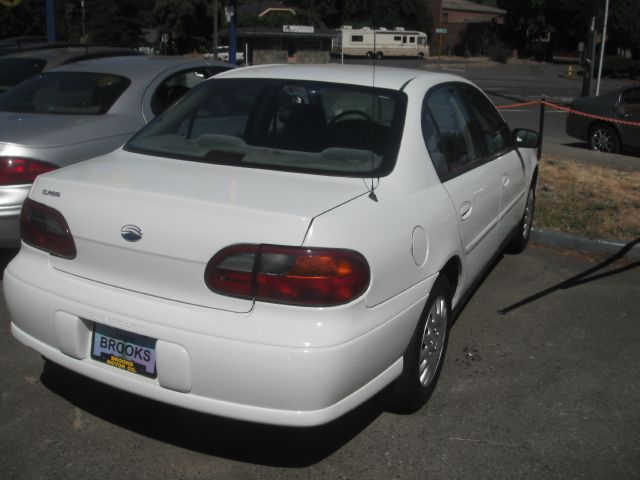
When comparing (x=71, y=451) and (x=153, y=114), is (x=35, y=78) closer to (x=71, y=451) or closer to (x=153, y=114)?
(x=153, y=114)

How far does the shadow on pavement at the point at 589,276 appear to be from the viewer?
18.0 feet

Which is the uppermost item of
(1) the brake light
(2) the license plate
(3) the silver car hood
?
(3) the silver car hood

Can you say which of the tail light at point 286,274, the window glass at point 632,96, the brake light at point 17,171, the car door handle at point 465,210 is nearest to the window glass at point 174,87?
the brake light at point 17,171

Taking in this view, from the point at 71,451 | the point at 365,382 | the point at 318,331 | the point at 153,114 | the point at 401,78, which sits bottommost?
the point at 71,451

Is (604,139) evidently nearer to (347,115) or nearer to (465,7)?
(347,115)

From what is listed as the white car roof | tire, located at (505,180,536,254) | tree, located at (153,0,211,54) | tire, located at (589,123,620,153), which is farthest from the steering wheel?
tree, located at (153,0,211,54)

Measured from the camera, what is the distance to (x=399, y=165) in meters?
3.51

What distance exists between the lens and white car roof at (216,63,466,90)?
4082mm

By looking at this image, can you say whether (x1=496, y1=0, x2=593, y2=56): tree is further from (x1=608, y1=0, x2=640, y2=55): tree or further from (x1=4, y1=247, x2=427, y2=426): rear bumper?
(x1=4, y1=247, x2=427, y2=426): rear bumper

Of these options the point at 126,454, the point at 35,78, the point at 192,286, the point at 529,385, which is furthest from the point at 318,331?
the point at 35,78

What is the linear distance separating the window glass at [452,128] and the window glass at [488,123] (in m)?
0.23

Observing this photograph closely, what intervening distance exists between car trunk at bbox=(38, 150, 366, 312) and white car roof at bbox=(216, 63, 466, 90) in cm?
91

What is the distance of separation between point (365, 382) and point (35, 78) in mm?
5240

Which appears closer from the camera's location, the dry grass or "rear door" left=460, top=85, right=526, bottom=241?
"rear door" left=460, top=85, right=526, bottom=241
